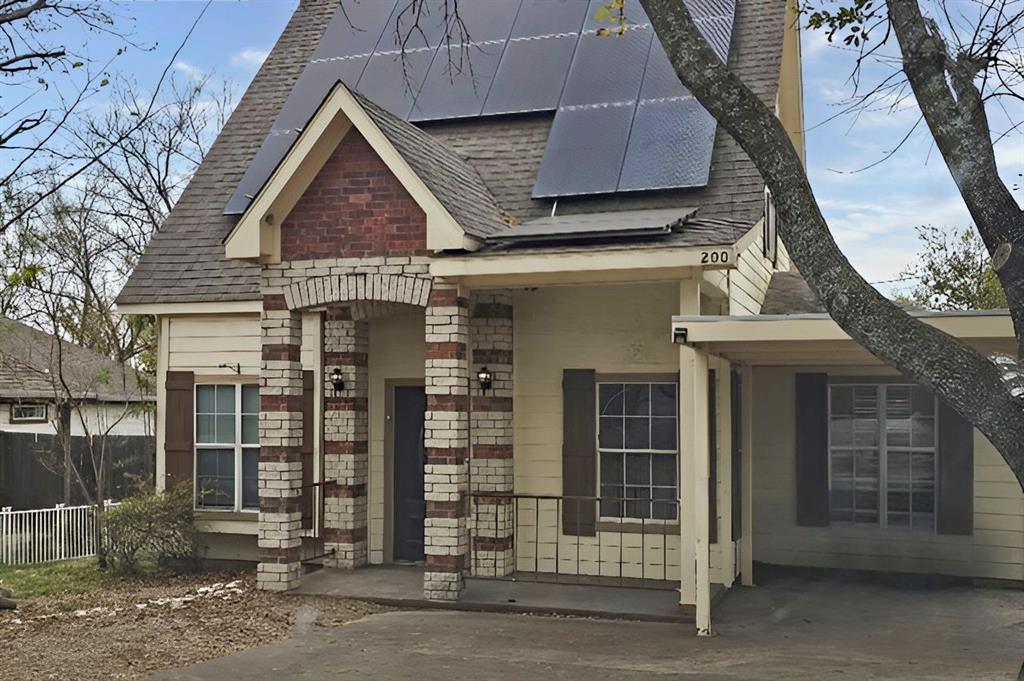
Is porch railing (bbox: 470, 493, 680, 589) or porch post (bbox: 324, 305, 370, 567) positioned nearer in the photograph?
porch railing (bbox: 470, 493, 680, 589)

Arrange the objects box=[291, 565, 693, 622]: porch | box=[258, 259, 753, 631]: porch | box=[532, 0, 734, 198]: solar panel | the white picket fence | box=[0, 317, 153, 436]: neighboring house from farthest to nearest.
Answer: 1. box=[0, 317, 153, 436]: neighboring house
2. the white picket fence
3. box=[532, 0, 734, 198]: solar panel
4. box=[258, 259, 753, 631]: porch
5. box=[291, 565, 693, 622]: porch

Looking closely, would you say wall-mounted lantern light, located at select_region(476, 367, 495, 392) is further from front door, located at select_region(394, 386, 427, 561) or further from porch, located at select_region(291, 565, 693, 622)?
porch, located at select_region(291, 565, 693, 622)

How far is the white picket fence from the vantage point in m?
16.1

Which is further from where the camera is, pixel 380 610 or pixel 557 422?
pixel 557 422

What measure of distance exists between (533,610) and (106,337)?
21114mm

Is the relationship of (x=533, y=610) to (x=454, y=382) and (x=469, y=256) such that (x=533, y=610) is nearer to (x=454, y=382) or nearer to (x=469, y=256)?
(x=454, y=382)

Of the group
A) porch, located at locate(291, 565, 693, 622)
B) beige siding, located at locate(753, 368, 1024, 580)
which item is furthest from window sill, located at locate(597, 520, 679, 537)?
beige siding, located at locate(753, 368, 1024, 580)

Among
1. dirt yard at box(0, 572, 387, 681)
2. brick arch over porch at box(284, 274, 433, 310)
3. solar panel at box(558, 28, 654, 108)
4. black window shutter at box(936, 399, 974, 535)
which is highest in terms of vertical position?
solar panel at box(558, 28, 654, 108)

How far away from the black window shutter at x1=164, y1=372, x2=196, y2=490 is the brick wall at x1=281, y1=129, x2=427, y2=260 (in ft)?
10.9

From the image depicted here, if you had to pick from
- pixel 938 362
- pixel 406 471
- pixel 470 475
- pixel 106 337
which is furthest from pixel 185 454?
pixel 106 337

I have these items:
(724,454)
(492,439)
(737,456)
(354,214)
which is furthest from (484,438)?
(737,456)

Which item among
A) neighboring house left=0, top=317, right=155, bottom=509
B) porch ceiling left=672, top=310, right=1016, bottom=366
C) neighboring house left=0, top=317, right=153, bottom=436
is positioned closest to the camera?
porch ceiling left=672, top=310, right=1016, bottom=366

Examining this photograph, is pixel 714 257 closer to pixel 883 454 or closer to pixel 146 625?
pixel 883 454

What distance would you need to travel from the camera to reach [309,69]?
15969mm
